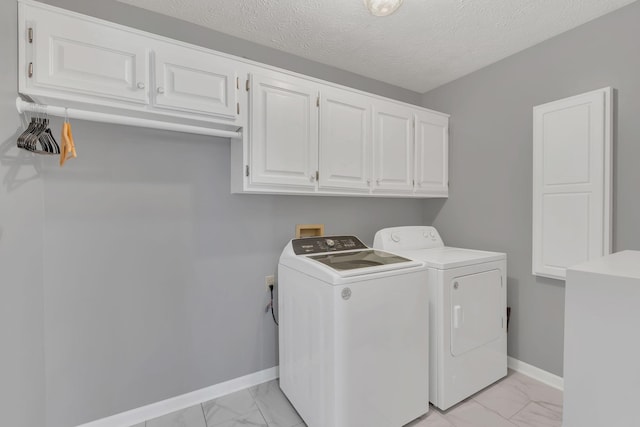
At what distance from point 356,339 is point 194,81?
1.70 meters

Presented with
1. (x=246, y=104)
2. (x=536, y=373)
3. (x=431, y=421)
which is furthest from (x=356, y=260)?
(x=536, y=373)

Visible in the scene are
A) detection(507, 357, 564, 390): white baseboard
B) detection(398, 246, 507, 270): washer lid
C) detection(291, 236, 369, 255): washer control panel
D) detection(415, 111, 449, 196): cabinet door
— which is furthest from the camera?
detection(415, 111, 449, 196): cabinet door

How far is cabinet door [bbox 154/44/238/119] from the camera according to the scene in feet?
5.12

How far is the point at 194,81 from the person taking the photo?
1640 mm

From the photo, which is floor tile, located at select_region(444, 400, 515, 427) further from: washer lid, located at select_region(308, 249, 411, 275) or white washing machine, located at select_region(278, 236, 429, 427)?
washer lid, located at select_region(308, 249, 411, 275)

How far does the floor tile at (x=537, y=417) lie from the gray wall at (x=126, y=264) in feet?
5.50

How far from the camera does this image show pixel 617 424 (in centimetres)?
69

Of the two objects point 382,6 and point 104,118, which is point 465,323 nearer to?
point 382,6

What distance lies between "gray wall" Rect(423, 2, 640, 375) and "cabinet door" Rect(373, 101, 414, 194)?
62 cm

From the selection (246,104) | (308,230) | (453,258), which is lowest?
(453,258)

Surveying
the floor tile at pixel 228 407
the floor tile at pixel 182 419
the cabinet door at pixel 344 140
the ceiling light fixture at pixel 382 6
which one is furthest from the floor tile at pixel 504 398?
the ceiling light fixture at pixel 382 6

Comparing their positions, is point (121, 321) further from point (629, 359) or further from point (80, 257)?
point (629, 359)

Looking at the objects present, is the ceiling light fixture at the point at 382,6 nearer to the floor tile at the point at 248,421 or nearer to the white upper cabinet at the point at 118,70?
the white upper cabinet at the point at 118,70

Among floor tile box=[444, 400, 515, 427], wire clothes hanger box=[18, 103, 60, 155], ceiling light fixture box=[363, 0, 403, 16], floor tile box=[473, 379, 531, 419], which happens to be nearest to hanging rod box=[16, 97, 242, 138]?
wire clothes hanger box=[18, 103, 60, 155]
